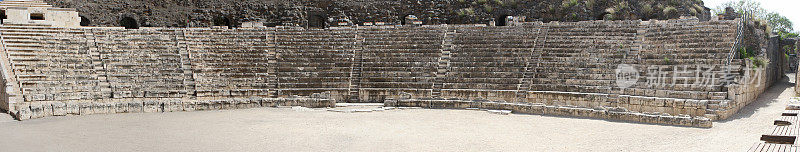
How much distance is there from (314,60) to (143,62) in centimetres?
516

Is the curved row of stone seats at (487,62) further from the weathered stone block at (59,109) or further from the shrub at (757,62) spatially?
the weathered stone block at (59,109)

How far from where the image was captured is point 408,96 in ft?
55.7

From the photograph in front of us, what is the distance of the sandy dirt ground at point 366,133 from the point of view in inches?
385

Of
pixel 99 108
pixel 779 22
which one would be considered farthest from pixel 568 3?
pixel 779 22

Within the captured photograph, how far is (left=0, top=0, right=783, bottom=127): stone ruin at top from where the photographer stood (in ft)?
48.4

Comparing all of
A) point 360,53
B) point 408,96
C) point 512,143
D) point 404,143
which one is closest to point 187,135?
point 404,143

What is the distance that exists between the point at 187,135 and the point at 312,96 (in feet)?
20.5

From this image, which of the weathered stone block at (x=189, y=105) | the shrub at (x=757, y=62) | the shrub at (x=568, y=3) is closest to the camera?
the weathered stone block at (x=189, y=105)

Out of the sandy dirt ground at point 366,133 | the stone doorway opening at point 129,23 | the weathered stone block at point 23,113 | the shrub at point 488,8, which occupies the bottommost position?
the sandy dirt ground at point 366,133

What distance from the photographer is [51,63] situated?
1683cm

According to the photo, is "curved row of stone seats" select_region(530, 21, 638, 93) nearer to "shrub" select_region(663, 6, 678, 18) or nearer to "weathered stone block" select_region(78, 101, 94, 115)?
"shrub" select_region(663, 6, 678, 18)

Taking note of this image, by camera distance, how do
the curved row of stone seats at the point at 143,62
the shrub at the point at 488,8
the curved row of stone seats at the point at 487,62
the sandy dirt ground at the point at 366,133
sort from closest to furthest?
A: the sandy dirt ground at the point at 366,133 → the curved row of stone seats at the point at 143,62 → the curved row of stone seats at the point at 487,62 → the shrub at the point at 488,8

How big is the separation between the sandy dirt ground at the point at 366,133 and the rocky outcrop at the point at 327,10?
32.1 feet

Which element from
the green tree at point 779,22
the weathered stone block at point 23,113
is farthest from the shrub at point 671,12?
the green tree at point 779,22
